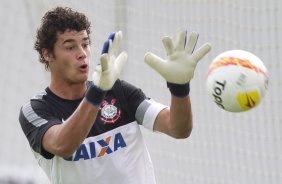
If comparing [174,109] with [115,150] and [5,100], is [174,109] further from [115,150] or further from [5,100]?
[5,100]

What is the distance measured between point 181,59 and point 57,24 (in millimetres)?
848

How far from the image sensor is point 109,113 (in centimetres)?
430

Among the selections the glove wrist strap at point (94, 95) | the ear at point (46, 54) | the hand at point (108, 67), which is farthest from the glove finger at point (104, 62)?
the ear at point (46, 54)

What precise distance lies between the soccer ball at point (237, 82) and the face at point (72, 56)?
0.73m

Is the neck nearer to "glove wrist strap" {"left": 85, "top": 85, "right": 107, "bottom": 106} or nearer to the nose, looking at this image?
the nose

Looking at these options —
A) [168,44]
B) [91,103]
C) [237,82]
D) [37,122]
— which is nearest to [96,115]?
[91,103]

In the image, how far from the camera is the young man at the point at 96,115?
394 centimetres

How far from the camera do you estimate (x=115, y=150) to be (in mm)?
4238

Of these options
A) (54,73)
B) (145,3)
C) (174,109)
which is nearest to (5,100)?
(145,3)

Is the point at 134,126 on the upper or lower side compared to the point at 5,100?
upper

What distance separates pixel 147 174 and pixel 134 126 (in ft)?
0.88

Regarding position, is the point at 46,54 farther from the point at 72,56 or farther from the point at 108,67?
the point at 108,67

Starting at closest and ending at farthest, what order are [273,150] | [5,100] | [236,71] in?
[236,71]
[273,150]
[5,100]

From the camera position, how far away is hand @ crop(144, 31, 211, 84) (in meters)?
3.90
